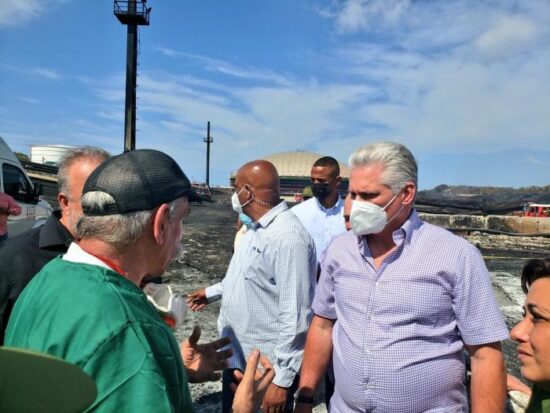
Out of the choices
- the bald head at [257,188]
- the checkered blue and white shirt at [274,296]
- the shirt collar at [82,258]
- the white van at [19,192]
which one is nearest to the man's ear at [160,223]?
the shirt collar at [82,258]

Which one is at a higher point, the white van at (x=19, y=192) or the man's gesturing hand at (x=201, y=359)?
the white van at (x=19, y=192)

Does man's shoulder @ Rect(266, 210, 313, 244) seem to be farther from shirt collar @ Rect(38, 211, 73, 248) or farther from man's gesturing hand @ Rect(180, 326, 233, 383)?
shirt collar @ Rect(38, 211, 73, 248)

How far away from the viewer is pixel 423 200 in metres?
22.2

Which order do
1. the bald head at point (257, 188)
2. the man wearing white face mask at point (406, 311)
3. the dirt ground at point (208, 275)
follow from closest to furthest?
the man wearing white face mask at point (406, 311) < the bald head at point (257, 188) < the dirt ground at point (208, 275)

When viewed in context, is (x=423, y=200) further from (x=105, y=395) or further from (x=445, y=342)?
(x=105, y=395)

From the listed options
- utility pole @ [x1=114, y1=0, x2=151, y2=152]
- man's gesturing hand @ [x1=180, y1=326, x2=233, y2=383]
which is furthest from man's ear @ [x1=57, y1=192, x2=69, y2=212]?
utility pole @ [x1=114, y1=0, x2=151, y2=152]

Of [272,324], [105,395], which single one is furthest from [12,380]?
[272,324]

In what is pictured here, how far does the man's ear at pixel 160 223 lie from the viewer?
54.3 inches

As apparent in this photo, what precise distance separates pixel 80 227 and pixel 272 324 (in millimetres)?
1575

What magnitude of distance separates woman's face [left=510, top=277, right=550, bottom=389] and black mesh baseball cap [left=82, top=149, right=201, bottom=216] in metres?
1.41

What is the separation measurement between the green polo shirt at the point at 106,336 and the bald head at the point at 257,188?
177 cm

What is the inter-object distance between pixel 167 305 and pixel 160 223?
506mm

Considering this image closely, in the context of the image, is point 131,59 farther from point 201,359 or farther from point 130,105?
point 201,359

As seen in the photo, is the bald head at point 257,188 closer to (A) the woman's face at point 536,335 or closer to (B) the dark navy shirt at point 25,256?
(B) the dark navy shirt at point 25,256
